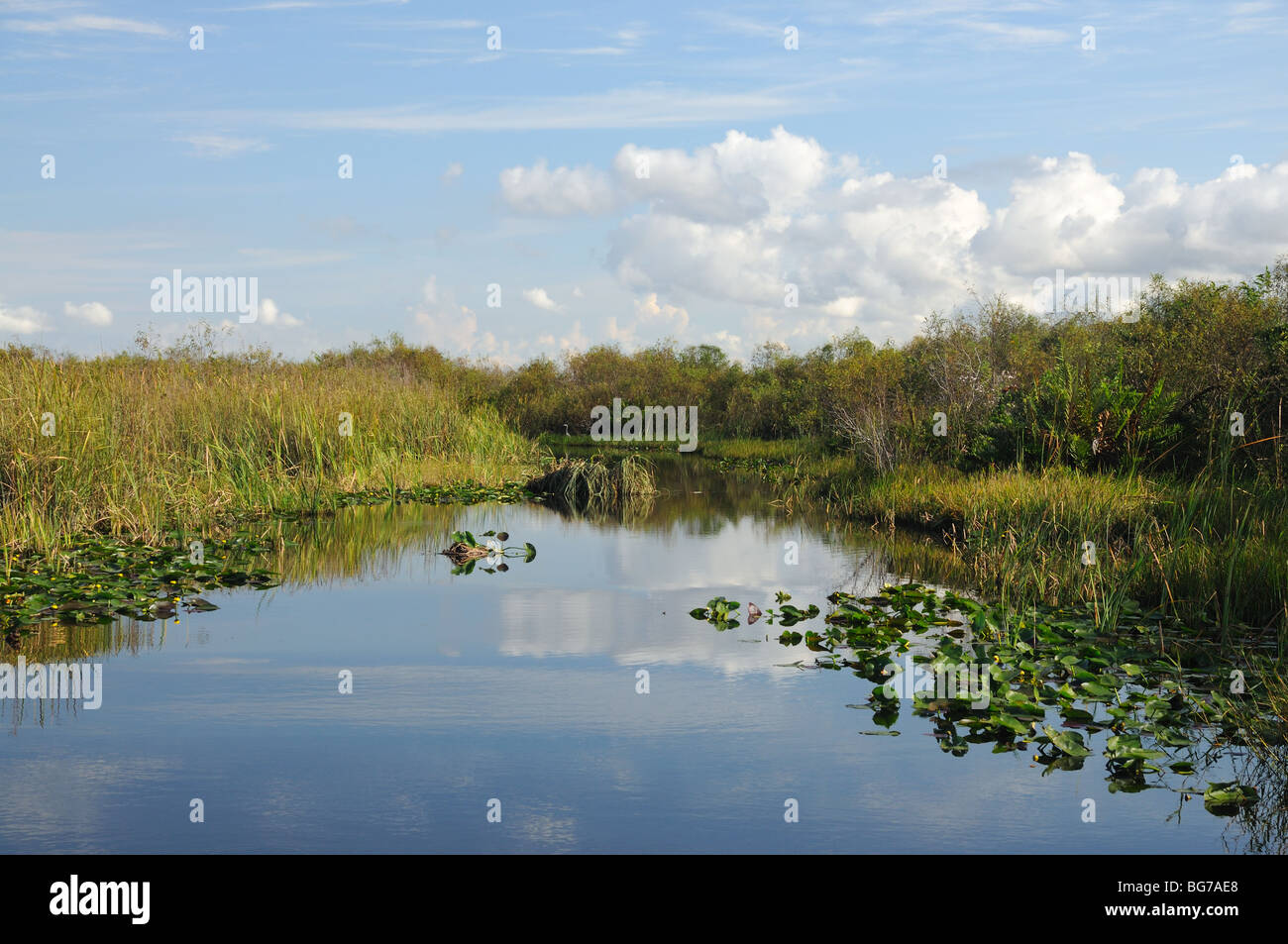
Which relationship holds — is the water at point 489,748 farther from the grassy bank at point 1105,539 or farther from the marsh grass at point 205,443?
the marsh grass at point 205,443

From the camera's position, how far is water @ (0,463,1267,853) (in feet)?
16.4

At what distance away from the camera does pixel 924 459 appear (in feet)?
65.0

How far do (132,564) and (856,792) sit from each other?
9063 millimetres

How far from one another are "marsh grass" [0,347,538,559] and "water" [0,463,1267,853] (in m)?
3.53

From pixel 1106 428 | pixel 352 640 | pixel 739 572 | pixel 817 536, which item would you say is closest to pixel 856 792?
pixel 352 640

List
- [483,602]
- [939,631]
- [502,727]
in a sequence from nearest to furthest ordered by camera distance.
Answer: [502,727]
[939,631]
[483,602]

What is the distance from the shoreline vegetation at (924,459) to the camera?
10406 millimetres

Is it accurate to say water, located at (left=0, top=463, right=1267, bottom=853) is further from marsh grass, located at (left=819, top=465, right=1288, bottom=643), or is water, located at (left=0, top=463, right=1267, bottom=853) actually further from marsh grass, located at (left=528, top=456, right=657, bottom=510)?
marsh grass, located at (left=528, top=456, right=657, bottom=510)

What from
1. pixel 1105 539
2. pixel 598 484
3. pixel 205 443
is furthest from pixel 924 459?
pixel 205 443

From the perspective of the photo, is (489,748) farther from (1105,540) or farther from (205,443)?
(205,443)

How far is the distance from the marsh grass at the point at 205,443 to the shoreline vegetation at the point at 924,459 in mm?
49

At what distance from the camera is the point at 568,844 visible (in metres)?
4.85
